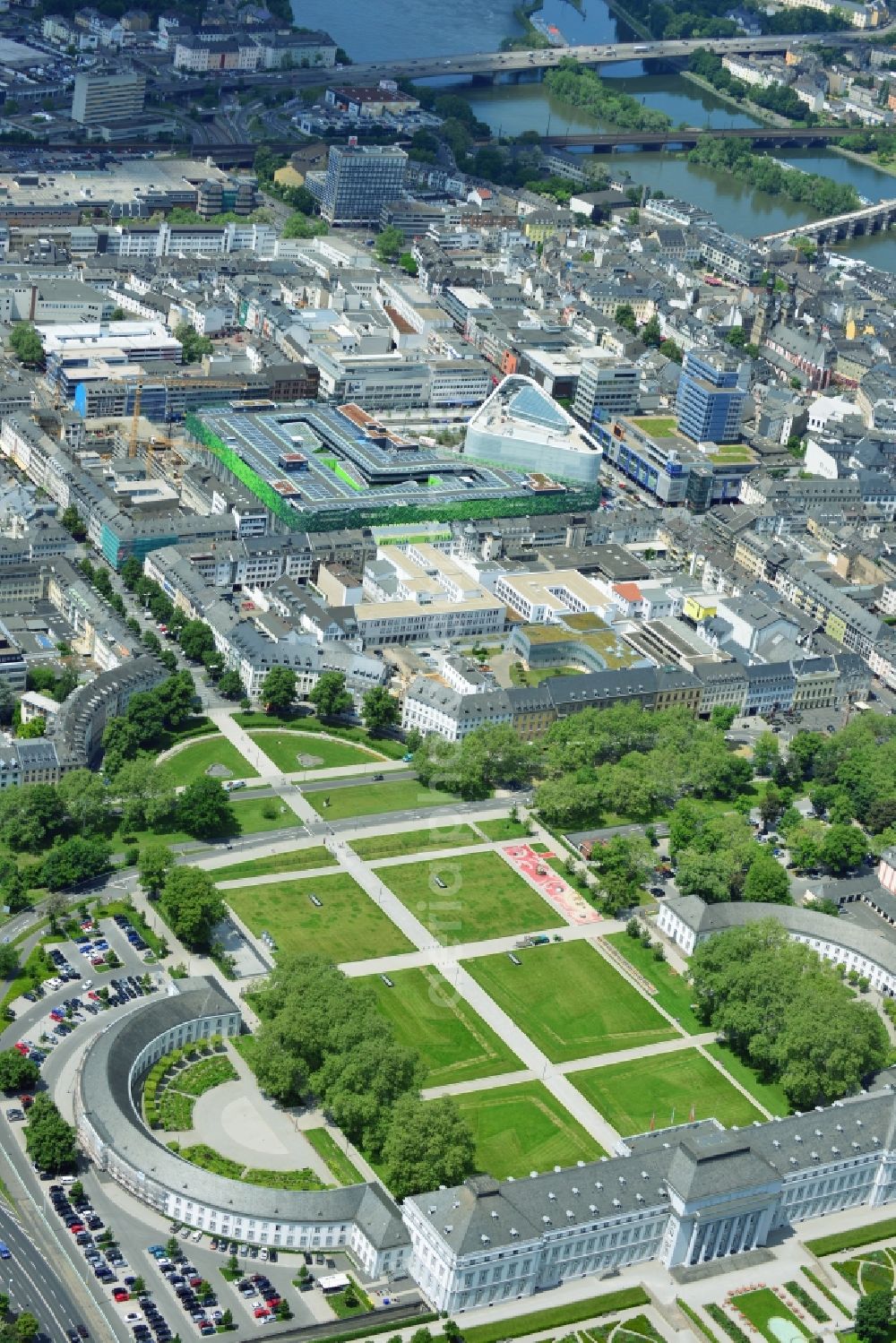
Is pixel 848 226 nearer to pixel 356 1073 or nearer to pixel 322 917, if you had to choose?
pixel 322 917

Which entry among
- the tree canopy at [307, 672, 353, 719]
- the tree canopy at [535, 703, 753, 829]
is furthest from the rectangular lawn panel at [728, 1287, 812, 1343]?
the tree canopy at [307, 672, 353, 719]

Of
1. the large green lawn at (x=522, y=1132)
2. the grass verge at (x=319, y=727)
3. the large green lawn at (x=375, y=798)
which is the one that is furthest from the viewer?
the grass verge at (x=319, y=727)

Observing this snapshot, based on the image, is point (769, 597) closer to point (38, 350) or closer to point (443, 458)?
point (443, 458)

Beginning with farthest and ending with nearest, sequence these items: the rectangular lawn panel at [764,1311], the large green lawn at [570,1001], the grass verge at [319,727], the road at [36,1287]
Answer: the grass verge at [319,727], the large green lawn at [570,1001], the rectangular lawn panel at [764,1311], the road at [36,1287]

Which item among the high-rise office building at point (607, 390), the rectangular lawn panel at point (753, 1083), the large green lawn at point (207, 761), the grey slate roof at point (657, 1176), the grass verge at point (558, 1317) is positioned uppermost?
the high-rise office building at point (607, 390)

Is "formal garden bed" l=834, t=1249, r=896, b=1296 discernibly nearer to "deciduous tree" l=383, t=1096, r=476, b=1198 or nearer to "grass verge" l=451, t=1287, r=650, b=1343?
"grass verge" l=451, t=1287, r=650, b=1343

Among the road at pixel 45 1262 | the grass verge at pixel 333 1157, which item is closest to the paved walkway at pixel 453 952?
the grass verge at pixel 333 1157

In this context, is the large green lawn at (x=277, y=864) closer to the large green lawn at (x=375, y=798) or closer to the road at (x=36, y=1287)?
the large green lawn at (x=375, y=798)
